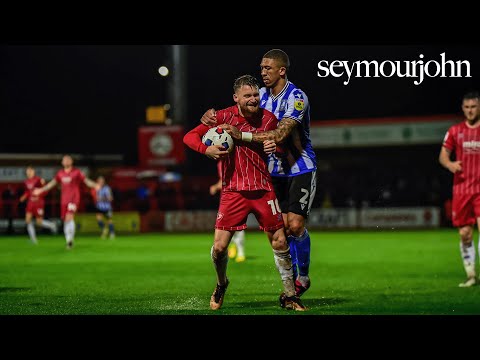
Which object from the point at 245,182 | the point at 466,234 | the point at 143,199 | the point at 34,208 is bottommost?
the point at 143,199

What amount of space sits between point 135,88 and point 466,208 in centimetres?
1321

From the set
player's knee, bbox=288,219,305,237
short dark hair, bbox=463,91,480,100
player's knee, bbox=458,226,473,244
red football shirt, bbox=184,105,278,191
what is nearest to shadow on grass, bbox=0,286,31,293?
red football shirt, bbox=184,105,278,191

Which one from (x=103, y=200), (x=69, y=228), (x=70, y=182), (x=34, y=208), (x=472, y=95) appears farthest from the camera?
(x=103, y=200)

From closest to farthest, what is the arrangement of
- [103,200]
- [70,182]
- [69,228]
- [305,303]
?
1. [305,303]
2. [70,182]
3. [69,228]
4. [103,200]

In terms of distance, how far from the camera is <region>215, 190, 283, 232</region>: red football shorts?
20.4 feet

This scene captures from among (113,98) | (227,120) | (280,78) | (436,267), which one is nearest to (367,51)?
(280,78)

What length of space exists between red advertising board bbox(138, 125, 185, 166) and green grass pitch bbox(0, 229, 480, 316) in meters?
1.83

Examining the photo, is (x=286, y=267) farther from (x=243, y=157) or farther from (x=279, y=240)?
(x=243, y=157)

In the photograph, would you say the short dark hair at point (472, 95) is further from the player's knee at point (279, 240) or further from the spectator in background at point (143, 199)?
the spectator in background at point (143, 199)

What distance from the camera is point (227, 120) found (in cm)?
625

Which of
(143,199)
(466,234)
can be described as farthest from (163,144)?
(143,199)

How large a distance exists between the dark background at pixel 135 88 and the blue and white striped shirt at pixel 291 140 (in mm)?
326

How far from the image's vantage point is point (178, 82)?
1101 cm

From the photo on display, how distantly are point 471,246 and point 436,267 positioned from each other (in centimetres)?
233
